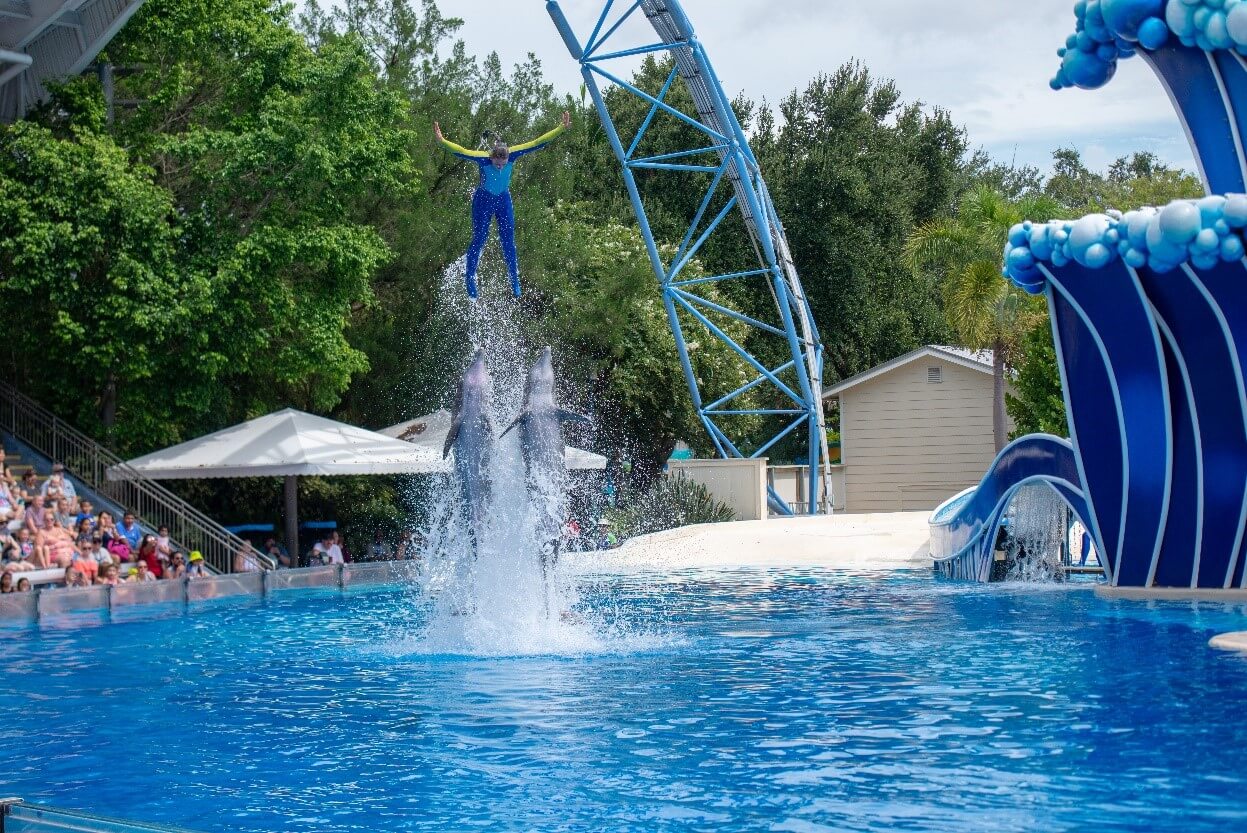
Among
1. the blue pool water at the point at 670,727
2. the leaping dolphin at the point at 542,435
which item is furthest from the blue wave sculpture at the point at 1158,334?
the leaping dolphin at the point at 542,435

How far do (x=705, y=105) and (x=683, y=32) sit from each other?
1.72 m

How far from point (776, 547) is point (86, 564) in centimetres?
1052

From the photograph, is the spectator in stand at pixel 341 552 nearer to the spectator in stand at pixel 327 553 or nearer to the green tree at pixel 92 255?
the spectator in stand at pixel 327 553

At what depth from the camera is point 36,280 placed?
21391 mm

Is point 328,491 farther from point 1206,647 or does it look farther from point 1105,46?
point 1206,647

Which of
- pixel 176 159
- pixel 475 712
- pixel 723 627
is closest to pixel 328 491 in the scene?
pixel 176 159

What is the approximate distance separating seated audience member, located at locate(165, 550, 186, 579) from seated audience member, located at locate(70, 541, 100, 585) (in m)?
1.15

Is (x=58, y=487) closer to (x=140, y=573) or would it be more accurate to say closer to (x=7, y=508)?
(x=7, y=508)

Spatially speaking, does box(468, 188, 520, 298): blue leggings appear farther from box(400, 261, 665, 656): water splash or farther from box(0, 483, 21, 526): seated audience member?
box(0, 483, 21, 526): seated audience member

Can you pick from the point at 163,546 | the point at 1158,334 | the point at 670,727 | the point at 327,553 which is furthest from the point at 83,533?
the point at 1158,334

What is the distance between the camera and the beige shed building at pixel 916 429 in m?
34.9

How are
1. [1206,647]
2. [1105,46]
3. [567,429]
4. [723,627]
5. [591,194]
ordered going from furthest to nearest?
[591,194]
[567,429]
[1105,46]
[723,627]
[1206,647]

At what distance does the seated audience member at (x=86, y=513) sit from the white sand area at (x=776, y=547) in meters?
7.17

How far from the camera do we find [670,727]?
916 cm
